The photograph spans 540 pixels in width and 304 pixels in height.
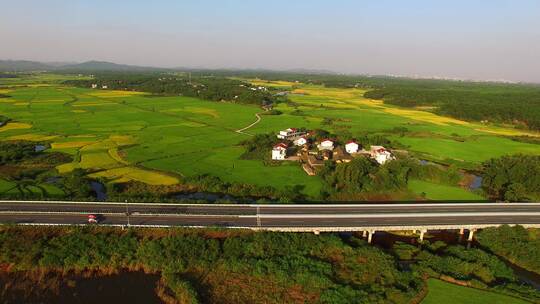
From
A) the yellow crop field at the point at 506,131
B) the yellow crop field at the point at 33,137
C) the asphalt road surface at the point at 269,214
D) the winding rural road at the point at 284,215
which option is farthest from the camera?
the yellow crop field at the point at 506,131

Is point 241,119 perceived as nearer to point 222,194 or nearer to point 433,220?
point 222,194

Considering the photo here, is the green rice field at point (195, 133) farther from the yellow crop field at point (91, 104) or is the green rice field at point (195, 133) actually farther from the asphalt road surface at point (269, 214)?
the asphalt road surface at point (269, 214)

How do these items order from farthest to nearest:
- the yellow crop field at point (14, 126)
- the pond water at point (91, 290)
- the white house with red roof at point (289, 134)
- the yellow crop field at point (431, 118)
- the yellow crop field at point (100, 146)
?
1. the yellow crop field at point (431, 118)
2. the yellow crop field at point (14, 126)
3. the white house with red roof at point (289, 134)
4. the yellow crop field at point (100, 146)
5. the pond water at point (91, 290)

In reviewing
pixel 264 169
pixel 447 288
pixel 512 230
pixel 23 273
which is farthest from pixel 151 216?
pixel 512 230

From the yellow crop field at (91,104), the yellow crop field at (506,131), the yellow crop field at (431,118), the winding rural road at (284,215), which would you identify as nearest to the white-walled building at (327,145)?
the winding rural road at (284,215)

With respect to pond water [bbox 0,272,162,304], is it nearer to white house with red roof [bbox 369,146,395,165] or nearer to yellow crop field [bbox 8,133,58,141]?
white house with red roof [bbox 369,146,395,165]

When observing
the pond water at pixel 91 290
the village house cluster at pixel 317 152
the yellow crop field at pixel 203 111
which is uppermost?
the yellow crop field at pixel 203 111

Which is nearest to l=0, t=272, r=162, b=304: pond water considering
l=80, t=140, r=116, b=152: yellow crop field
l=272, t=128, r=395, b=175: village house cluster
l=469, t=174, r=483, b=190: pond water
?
l=272, t=128, r=395, b=175: village house cluster

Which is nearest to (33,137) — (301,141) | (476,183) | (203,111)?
(203,111)
